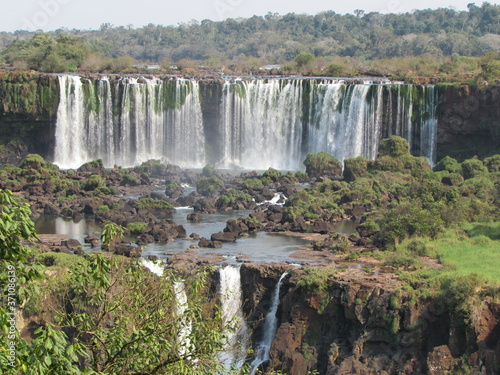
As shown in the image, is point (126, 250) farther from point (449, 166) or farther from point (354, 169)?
point (449, 166)

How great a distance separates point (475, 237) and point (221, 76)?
125 ft

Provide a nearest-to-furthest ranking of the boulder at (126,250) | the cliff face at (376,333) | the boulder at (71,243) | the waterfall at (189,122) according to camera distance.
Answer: the cliff face at (376,333) → the boulder at (126,250) → the boulder at (71,243) → the waterfall at (189,122)

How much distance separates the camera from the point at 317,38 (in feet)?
458

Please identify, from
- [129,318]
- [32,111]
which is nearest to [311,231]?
[129,318]

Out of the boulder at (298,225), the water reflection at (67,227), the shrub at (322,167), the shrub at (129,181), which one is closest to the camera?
the boulder at (298,225)

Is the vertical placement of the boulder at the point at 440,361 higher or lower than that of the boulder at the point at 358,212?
lower

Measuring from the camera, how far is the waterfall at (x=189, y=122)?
61562 millimetres

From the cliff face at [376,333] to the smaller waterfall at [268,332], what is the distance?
1.45ft

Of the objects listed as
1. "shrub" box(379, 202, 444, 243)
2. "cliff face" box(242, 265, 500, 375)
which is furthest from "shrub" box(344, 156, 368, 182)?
"cliff face" box(242, 265, 500, 375)

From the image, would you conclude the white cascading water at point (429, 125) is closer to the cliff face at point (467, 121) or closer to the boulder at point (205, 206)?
the cliff face at point (467, 121)

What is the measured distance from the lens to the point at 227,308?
2898cm

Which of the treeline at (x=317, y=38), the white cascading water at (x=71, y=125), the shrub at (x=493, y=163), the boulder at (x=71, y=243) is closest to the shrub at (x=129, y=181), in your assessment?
the white cascading water at (x=71, y=125)

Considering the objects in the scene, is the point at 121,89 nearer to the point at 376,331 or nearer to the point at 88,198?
the point at 88,198

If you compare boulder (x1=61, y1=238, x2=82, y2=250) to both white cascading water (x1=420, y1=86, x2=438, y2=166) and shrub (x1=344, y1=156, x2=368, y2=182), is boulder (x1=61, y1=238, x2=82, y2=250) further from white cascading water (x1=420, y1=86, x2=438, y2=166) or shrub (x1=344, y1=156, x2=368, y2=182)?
white cascading water (x1=420, y1=86, x2=438, y2=166)
